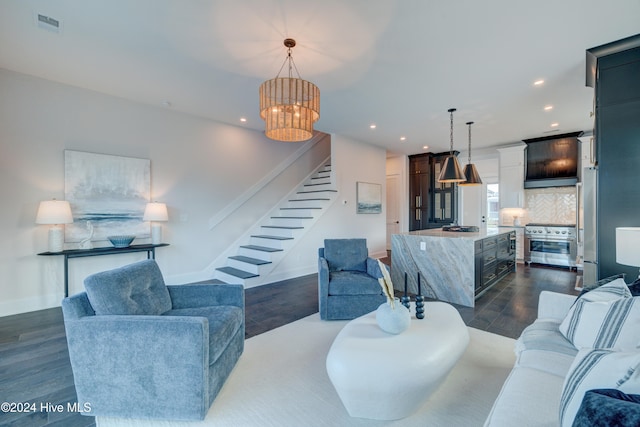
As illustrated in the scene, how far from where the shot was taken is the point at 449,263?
3.84m

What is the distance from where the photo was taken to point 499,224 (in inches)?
273

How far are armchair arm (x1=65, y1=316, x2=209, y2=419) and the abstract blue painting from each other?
2.89 m

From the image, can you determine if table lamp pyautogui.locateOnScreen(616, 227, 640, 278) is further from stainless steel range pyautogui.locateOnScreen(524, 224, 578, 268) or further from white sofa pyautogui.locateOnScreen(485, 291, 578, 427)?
stainless steel range pyautogui.locateOnScreen(524, 224, 578, 268)

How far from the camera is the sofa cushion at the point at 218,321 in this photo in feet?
6.01

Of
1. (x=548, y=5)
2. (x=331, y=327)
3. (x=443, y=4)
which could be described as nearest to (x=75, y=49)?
(x=443, y=4)

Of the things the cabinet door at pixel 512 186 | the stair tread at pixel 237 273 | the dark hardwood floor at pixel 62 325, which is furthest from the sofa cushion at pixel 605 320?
the cabinet door at pixel 512 186

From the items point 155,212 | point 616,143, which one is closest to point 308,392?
point 155,212

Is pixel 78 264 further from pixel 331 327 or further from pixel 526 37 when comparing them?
pixel 526 37

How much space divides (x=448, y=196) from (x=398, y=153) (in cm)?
185

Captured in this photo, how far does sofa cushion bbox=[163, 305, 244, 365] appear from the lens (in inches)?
72.2

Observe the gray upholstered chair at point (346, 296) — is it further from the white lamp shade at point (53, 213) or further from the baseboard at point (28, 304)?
the baseboard at point (28, 304)

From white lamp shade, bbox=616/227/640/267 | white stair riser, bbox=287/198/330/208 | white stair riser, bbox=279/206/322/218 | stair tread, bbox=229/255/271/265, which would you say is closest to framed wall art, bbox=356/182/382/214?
white stair riser, bbox=287/198/330/208

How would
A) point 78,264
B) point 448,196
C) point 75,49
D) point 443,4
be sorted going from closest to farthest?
point 443,4 < point 75,49 < point 78,264 < point 448,196

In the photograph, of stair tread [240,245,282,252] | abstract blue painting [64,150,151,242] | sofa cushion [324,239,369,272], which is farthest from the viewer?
stair tread [240,245,282,252]
